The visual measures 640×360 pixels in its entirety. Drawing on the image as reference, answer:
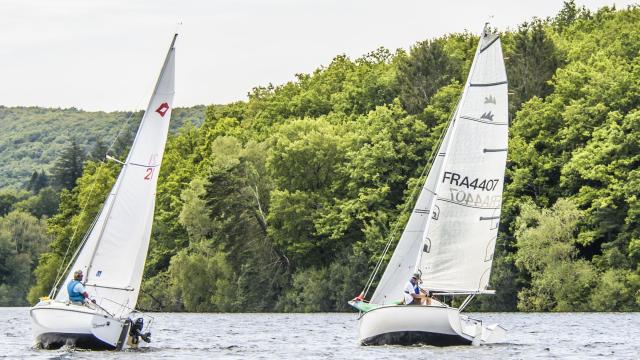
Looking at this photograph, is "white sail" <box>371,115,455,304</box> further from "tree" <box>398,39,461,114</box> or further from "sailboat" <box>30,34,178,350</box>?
"tree" <box>398,39,461,114</box>

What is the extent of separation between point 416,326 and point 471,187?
483 cm

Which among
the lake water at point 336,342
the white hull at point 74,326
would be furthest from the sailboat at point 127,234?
the lake water at point 336,342

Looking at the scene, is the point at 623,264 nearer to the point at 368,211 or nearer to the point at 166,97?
the point at 368,211

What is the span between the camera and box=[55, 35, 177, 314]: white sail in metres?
40.6

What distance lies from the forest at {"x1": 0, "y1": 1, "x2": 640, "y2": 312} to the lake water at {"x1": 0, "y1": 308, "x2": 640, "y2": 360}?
314 inches

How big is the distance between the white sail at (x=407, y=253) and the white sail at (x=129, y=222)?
7487 millimetres

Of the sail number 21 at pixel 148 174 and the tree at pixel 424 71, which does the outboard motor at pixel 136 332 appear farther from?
the tree at pixel 424 71

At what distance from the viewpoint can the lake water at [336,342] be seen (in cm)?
3950

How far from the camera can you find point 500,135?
136 ft

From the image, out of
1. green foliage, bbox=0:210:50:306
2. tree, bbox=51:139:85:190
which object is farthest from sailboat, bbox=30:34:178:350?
tree, bbox=51:139:85:190

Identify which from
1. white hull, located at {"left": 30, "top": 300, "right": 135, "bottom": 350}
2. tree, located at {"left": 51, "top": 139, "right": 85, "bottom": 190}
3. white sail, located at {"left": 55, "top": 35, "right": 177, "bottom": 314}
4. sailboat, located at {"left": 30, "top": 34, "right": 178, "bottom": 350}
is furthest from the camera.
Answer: tree, located at {"left": 51, "top": 139, "right": 85, "bottom": 190}

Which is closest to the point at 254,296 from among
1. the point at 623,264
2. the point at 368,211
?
the point at 368,211

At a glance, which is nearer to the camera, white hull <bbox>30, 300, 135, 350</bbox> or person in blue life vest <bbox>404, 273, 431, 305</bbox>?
white hull <bbox>30, 300, 135, 350</bbox>

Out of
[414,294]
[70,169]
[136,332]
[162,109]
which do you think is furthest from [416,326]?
[70,169]
